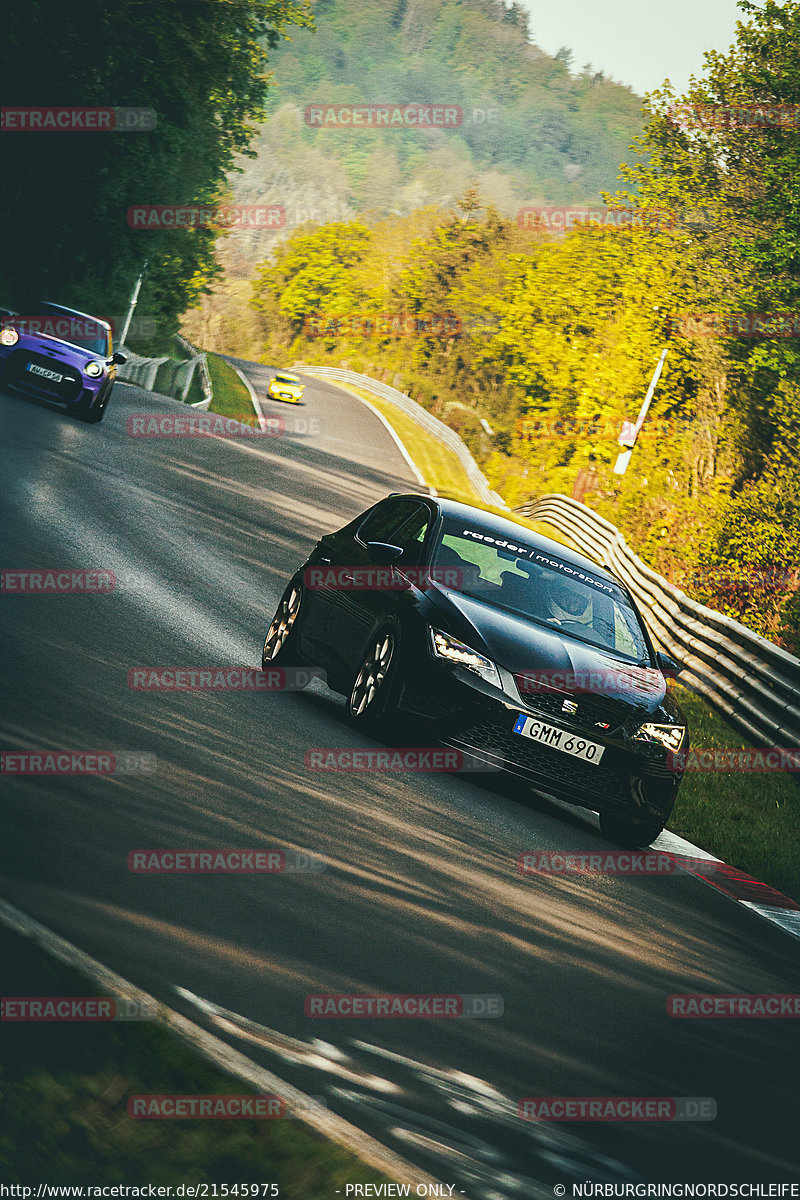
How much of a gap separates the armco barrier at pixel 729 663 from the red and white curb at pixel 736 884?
394 cm

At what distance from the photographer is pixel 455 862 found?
6434 mm

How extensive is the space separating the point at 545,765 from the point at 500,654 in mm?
691

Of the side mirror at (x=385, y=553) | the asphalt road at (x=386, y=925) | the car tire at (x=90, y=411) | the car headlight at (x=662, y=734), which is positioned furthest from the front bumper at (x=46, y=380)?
the car headlight at (x=662, y=734)

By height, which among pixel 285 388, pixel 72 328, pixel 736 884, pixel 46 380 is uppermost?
pixel 285 388

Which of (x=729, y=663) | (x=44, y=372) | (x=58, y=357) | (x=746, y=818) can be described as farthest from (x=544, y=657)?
(x=44, y=372)

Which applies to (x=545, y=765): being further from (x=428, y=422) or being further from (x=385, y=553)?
(x=428, y=422)

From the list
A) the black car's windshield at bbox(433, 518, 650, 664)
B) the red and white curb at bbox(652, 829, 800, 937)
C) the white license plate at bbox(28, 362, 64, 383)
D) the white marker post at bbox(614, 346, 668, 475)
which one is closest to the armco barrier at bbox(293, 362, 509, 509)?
the white marker post at bbox(614, 346, 668, 475)

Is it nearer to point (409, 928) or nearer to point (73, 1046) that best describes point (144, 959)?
point (73, 1046)

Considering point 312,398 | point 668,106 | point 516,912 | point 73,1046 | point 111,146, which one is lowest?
point 516,912

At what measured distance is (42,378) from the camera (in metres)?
22.6

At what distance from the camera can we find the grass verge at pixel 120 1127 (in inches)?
94.1

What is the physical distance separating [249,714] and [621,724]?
2.23 metres

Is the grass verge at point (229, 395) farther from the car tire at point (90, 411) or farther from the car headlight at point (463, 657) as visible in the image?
the car headlight at point (463, 657)

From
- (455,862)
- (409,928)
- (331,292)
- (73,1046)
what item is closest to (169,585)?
(455,862)
